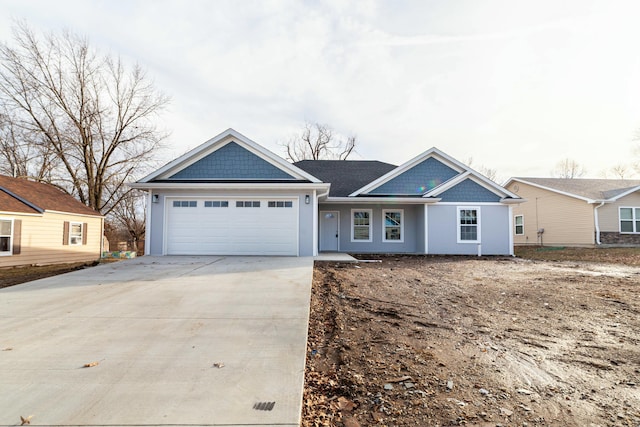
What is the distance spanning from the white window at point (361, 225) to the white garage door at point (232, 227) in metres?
4.03

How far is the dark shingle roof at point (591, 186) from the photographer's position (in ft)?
58.5

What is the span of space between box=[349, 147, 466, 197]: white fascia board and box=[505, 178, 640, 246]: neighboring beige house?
355 inches

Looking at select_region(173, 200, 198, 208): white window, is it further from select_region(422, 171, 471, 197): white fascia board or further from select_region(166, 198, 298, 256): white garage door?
select_region(422, 171, 471, 197): white fascia board

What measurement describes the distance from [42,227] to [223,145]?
10.1 metres

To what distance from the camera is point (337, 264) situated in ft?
31.7

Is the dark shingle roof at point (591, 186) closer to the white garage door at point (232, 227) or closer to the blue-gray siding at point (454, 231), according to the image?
the blue-gray siding at point (454, 231)

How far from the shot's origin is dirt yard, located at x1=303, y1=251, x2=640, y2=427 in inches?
88.1

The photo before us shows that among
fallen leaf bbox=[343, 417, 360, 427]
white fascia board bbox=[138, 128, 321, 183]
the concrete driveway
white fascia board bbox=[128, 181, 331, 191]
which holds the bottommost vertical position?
fallen leaf bbox=[343, 417, 360, 427]

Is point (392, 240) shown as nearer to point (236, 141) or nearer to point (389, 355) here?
point (236, 141)

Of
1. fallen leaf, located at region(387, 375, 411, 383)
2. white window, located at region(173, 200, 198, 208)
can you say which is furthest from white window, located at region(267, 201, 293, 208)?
fallen leaf, located at region(387, 375, 411, 383)

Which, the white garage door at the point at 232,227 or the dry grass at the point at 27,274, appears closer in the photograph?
the dry grass at the point at 27,274

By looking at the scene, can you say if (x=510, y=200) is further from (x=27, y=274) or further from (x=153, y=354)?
(x=27, y=274)

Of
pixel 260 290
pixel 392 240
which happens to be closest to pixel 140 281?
pixel 260 290

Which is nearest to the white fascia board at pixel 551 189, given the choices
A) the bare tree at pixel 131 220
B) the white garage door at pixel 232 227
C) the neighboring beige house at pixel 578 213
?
the neighboring beige house at pixel 578 213
